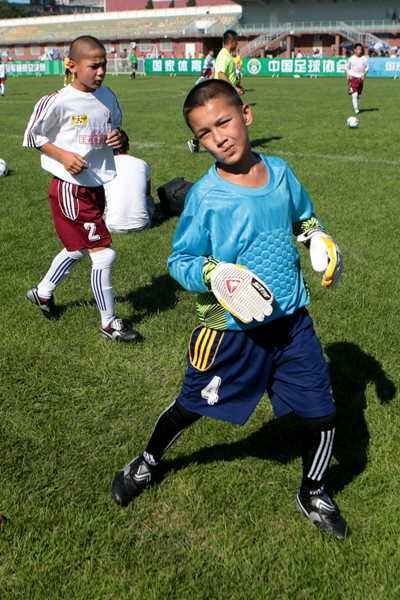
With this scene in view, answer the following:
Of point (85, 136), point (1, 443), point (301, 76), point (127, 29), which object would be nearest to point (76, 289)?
point (85, 136)

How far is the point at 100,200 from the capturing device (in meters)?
4.60

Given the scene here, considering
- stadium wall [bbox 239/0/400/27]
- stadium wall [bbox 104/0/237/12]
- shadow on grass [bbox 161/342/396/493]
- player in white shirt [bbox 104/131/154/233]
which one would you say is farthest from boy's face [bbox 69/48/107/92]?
stadium wall [bbox 104/0/237/12]

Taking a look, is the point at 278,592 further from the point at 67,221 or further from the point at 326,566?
the point at 67,221

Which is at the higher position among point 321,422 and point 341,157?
point 321,422

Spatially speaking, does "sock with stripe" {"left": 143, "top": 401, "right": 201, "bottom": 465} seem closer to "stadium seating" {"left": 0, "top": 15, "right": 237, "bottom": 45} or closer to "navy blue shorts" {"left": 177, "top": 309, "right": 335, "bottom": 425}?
"navy blue shorts" {"left": 177, "top": 309, "right": 335, "bottom": 425}

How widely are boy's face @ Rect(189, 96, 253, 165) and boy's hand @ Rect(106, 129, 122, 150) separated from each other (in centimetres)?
197

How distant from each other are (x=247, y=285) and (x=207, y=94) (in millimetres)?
792

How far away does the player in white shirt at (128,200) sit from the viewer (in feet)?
23.4

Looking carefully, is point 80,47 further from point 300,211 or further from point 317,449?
point 317,449

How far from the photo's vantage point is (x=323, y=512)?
110 inches

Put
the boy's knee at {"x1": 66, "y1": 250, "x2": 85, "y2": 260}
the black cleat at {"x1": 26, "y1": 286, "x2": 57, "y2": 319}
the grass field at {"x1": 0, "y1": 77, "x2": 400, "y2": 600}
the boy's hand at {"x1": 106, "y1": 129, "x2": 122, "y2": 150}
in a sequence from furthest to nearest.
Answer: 1. the black cleat at {"x1": 26, "y1": 286, "x2": 57, "y2": 319}
2. the boy's knee at {"x1": 66, "y1": 250, "x2": 85, "y2": 260}
3. the boy's hand at {"x1": 106, "y1": 129, "x2": 122, "y2": 150}
4. the grass field at {"x1": 0, "y1": 77, "x2": 400, "y2": 600}

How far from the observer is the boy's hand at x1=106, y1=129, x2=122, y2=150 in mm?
4402

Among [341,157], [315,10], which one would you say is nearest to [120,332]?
[341,157]

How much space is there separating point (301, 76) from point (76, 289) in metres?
38.6
